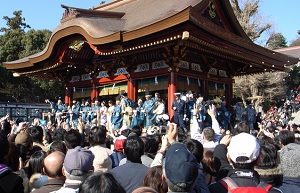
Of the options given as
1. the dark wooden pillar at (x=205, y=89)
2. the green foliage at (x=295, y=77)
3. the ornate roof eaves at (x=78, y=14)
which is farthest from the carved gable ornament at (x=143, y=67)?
the green foliage at (x=295, y=77)

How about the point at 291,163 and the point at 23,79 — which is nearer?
the point at 291,163

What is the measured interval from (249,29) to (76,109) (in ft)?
58.3

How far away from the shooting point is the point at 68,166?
2.43m

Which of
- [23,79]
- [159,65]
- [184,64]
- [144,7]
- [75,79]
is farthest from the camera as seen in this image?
[23,79]

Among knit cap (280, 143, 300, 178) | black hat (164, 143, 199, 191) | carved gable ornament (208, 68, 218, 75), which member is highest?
carved gable ornament (208, 68, 218, 75)

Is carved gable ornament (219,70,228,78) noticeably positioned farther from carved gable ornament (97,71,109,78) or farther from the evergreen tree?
the evergreen tree

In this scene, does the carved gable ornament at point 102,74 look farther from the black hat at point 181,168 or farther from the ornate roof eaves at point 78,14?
the black hat at point 181,168

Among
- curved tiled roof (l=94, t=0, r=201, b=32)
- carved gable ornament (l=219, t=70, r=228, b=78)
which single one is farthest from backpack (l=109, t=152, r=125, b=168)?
carved gable ornament (l=219, t=70, r=228, b=78)

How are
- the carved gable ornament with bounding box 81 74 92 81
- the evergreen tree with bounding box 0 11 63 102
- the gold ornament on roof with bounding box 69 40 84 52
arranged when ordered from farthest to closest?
the evergreen tree with bounding box 0 11 63 102
the carved gable ornament with bounding box 81 74 92 81
the gold ornament on roof with bounding box 69 40 84 52

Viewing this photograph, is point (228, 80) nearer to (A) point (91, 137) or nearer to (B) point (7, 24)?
(A) point (91, 137)

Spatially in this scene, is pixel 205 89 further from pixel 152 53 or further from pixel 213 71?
pixel 152 53

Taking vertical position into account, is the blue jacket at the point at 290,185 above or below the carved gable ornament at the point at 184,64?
below

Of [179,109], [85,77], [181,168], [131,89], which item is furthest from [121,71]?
[181,168]

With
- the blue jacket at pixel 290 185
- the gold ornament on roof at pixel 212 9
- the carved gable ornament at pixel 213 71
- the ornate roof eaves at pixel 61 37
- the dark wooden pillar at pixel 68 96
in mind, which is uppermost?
the gold ornament on roof at pixel 212 9
